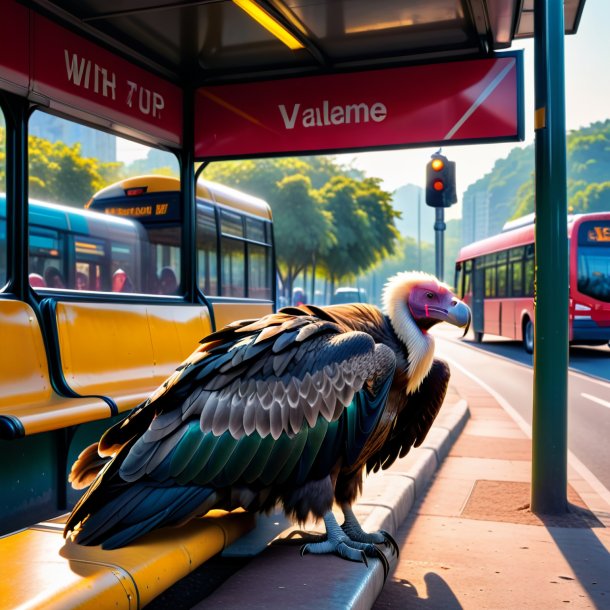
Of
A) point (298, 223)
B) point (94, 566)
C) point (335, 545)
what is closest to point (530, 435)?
point (335, 545)

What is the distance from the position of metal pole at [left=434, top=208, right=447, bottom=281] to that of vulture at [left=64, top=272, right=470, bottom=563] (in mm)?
11401

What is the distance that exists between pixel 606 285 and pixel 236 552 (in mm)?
16669

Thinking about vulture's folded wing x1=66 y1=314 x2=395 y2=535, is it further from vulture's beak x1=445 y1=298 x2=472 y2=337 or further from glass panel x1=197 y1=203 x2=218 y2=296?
glass panel x1=197 y1=203 x2=218 y2=296

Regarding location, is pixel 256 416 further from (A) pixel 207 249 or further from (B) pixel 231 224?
(B) pixel 231 224

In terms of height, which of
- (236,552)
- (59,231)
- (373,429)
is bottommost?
(236,552)

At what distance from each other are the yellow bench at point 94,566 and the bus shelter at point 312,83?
231 centimetres

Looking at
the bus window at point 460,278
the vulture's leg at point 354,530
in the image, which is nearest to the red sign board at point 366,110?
the vulture's leg at point 354,530

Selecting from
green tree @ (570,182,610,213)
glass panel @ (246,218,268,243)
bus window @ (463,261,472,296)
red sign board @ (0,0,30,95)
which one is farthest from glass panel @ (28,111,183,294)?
green tree @ (570,182,610,213)

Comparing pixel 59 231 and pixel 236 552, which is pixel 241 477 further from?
pixel 59 231

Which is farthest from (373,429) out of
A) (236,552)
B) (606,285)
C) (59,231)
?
(606,285)

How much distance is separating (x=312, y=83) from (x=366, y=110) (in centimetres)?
51

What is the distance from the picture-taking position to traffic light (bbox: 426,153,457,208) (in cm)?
1212

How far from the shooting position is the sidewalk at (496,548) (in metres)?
3.75

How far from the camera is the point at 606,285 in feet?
60.5
